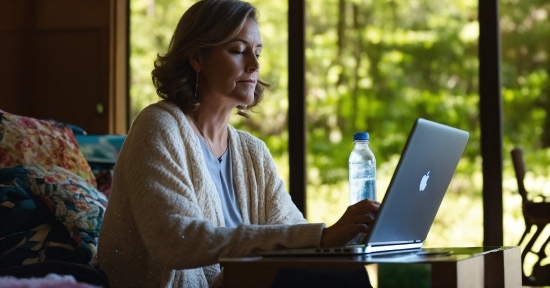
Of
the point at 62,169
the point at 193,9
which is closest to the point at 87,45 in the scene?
the point at 62,169

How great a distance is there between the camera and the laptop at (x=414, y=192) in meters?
1.34

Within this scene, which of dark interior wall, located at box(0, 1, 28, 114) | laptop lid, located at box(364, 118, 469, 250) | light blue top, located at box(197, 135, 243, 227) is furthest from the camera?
dark interior wall, located at box(0, 1, 28, 114)

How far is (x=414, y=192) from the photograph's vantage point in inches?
57.5

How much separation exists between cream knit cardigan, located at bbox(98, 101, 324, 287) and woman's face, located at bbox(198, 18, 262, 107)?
0.15 meters

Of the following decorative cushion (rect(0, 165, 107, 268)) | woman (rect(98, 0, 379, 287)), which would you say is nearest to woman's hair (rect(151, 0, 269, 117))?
woman (rect(98, 0, 379, 287))

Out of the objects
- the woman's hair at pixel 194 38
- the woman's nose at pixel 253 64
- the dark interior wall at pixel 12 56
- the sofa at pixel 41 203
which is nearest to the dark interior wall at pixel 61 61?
the dark interior wall at pixel 12 56

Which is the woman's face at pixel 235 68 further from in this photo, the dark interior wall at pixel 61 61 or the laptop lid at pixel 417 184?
the dark interior wall at pixel 61 61

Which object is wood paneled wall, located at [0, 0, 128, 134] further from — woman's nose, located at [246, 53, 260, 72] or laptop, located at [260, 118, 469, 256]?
laptop, located at [260, 118, 469, 256]

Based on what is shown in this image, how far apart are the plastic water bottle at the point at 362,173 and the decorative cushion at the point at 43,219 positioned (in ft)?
2.34

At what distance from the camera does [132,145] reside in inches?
67.2

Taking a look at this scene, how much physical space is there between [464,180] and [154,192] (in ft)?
14.7

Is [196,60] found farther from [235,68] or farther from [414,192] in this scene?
[414,192]

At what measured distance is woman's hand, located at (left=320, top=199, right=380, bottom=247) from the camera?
144 centimetres

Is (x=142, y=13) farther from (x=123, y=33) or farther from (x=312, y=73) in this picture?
(x=123, y=33)
